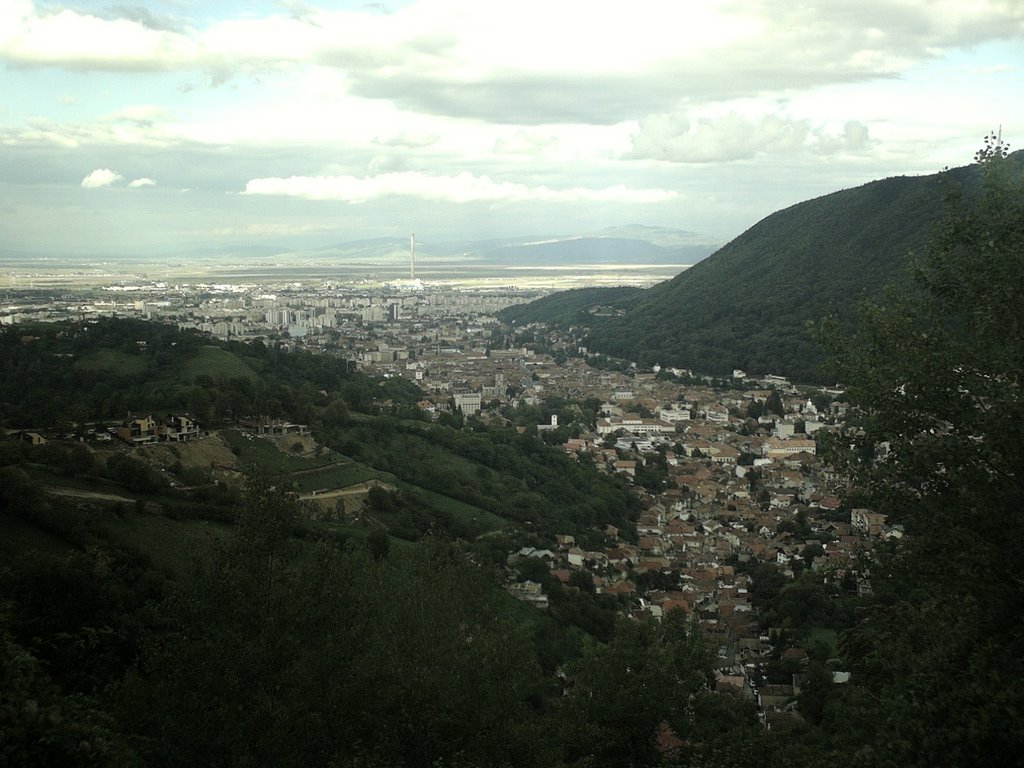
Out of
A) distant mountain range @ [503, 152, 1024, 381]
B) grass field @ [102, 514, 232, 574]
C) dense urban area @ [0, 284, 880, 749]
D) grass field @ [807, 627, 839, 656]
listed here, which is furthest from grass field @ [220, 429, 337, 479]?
distant mountain range @ [503, 152, 1024, 381]

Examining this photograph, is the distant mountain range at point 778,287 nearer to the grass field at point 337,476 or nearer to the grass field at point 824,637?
the grass field at point 337,476

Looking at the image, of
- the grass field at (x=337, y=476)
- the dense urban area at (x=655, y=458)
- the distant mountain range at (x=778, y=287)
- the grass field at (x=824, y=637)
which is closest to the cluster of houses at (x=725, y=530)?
the dense urban area at (x=655, y=458)

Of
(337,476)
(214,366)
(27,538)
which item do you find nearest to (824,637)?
(337,476)

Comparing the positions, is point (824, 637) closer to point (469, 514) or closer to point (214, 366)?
point (469, 514)

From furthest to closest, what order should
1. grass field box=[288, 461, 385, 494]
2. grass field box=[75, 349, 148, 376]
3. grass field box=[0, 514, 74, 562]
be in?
grass field box=[75, 349, 148, 376] < grass field box=[288, 461, 385, 494] < grass field box=[0, 514, 74, 562]

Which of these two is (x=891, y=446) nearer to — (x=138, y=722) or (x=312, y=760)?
(x=312, y=760)

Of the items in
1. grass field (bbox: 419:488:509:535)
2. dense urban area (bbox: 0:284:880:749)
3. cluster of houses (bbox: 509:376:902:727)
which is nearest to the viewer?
cluster of houses (bbox: 509:376:902:727)

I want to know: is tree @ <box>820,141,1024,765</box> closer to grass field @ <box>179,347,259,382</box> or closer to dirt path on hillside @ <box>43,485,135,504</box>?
dirt path on hillside @ <box>43,485,135,504</box>

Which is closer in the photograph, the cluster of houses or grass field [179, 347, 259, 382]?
the cluster of houses
